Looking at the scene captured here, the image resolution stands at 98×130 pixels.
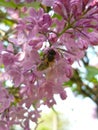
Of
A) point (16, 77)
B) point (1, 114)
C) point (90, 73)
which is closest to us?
point (16, 77)

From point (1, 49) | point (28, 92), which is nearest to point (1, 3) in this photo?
→ point (1, 49)

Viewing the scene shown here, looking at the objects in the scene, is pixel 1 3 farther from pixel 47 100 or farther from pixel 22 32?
pixel 47 100

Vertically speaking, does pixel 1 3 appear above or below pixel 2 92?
above

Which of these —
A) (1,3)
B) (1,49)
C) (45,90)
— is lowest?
(45,90)

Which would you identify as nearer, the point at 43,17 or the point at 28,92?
the point at 43,17

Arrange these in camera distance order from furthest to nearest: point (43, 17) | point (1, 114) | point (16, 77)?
point (1, 114), point (16, 77), point (43, 17)
